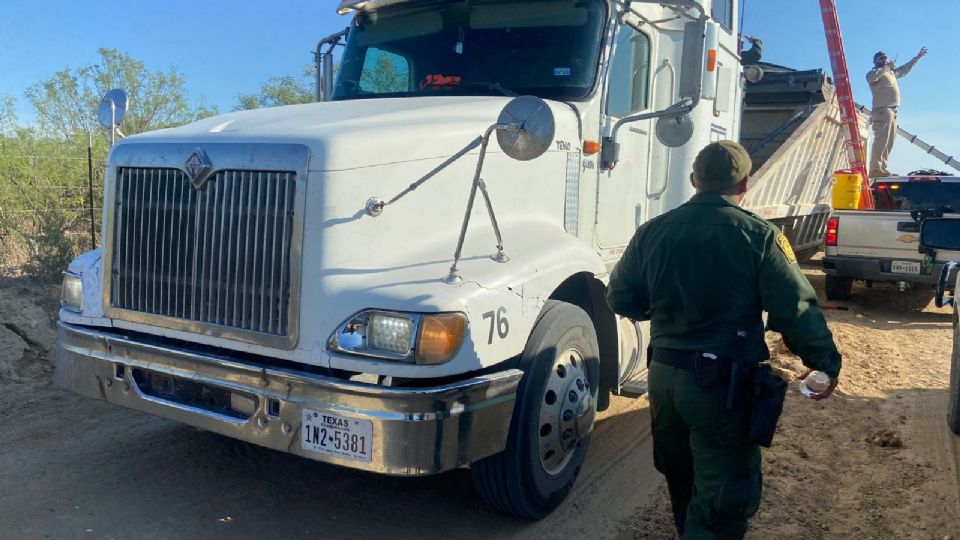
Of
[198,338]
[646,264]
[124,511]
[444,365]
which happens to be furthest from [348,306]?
[124,511]

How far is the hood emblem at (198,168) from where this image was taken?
345cm

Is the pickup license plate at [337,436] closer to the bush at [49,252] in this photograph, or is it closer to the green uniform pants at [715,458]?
the green uniform pants at [715,458]

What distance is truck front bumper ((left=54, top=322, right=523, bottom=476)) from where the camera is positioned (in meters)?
3.03

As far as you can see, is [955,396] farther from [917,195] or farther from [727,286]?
[917,195]

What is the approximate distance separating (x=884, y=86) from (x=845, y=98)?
343 centimetres

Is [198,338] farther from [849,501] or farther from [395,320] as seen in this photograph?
[849,501]

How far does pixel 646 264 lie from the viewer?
3.07m

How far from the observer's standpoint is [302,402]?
10.2 feet

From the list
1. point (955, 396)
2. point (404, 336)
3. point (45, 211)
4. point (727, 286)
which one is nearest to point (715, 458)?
point (727, 286)

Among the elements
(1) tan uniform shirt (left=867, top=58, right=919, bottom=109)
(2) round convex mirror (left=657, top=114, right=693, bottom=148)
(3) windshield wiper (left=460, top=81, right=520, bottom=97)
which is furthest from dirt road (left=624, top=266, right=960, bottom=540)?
(1) tan uniform shirt (left=867, top=58, right=919, bottom=109)

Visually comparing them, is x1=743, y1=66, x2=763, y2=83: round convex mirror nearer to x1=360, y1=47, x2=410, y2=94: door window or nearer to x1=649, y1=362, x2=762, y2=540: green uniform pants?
x1=360, y1=47, x2=410, y2=94: door window

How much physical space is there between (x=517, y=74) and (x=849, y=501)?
9.94ft

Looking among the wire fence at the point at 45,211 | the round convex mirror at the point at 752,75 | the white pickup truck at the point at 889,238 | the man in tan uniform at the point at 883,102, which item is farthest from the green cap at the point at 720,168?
→ the man in tan uniform at the point at 883,102

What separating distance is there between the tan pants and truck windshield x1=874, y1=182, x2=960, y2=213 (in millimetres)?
3693
